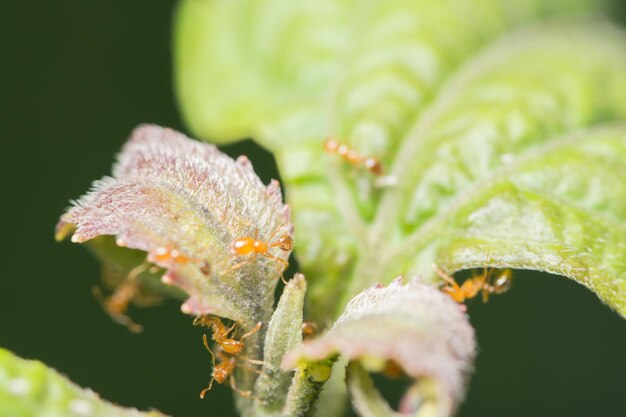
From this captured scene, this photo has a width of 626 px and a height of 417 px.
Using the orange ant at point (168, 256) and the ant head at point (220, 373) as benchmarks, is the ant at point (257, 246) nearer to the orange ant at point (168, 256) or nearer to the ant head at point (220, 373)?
the orange ant at point (168, 256)

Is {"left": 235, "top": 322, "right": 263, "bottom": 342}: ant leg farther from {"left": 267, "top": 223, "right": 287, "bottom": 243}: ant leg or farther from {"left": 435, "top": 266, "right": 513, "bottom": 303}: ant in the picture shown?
{"left": 435, "top": 266, "right": 513, "bottom": 303}: ant

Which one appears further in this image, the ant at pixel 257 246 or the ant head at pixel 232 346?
the ant head at pixel 232 346

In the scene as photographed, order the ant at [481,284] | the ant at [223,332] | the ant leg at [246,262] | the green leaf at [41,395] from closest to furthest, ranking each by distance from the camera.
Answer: the green leaf at [41,395] < the ant leg at [246,262] < the ant at [223,332] < the ant at [481,284]

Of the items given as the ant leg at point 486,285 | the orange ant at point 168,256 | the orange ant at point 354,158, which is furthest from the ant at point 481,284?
the orange ant at point 168,256

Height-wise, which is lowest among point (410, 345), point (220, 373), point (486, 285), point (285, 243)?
point (486, 285)

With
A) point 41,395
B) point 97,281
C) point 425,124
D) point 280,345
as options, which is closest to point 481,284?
point 425,124

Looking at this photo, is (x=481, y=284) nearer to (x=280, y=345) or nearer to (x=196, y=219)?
(x=280, y=345)

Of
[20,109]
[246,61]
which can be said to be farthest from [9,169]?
[246,61]
